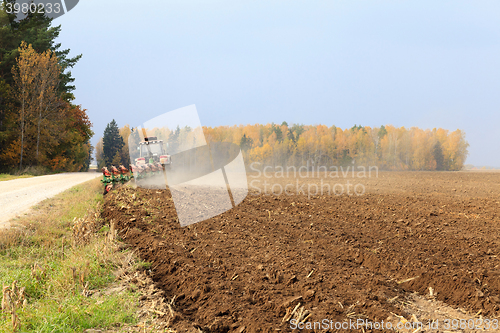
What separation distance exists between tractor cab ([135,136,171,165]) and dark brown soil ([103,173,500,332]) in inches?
351

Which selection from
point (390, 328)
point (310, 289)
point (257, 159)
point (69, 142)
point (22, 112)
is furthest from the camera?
point (257, 159)

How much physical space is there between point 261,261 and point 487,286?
3457 millimetres

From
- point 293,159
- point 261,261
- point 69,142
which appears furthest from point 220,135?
point 261,261

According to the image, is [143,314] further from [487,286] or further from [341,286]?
[487,286]

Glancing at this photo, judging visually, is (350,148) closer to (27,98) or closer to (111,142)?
(111,142)

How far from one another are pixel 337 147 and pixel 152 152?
179 feet

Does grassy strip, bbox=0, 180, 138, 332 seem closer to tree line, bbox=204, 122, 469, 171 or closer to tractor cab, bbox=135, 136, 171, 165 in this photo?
tractor cab, bbox=135, 136, 171, 165

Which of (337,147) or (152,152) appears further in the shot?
(337,147)

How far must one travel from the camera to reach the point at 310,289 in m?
4.35

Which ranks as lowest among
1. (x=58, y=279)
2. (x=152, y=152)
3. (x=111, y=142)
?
(x=58, y=279)

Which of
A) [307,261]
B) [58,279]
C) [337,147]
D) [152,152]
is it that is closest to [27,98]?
[152,152]

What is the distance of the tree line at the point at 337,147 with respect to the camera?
6519 centimetres

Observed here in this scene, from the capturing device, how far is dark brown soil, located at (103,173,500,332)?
3.94 meters

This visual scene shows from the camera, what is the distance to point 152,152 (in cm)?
1944
